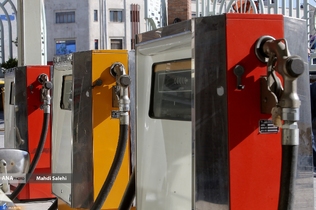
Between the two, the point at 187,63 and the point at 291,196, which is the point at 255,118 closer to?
the point at 291,196

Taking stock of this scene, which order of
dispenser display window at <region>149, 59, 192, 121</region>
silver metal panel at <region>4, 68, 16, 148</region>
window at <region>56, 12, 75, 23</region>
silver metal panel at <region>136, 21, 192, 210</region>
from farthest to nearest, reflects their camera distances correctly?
window at <region>56, 12, 75, 23</region> < silver metal panel at <region>4, 68, 16, 148</region> < silver metal panel at <region>136, 21, 192, 210</region> < dispenser display window at <region>149, 59, 192, 121</region>

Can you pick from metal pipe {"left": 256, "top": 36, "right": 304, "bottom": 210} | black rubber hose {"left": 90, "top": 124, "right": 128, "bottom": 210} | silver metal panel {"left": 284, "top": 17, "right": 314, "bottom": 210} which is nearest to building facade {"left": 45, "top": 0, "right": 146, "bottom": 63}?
black rubber hose {"left": 90, "top": 124, "right": 128, "bottom": 210}

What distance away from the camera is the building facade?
3916cm

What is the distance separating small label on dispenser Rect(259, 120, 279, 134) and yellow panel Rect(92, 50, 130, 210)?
2122 millimetres

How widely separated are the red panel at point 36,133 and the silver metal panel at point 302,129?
170 inches

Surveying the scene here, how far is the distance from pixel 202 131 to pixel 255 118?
25 cm

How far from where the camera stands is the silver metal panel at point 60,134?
17.1ft

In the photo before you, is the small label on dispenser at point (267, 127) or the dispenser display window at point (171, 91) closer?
the small label on dispenser at point (267, 127)

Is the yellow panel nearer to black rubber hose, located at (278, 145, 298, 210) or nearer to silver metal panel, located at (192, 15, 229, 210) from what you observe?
silver metal panel, located at (192, 15, 229, 210)

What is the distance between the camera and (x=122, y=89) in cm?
405

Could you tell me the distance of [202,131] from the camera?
7.93ft

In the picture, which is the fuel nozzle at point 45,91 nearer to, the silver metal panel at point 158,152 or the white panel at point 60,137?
the white panel at point 60,137

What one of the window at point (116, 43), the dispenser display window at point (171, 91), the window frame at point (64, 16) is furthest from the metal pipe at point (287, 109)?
the window frame at point (64, 16)

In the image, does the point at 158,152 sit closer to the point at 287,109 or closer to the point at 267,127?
the point at 267,127
